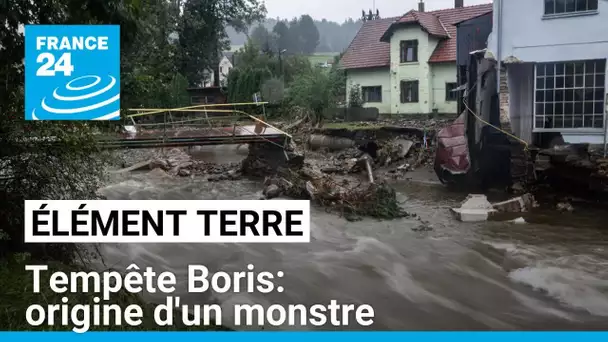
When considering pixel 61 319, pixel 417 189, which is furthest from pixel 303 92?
pixel 61 319

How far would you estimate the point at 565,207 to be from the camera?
5949 millimetres

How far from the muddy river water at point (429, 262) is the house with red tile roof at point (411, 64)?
94cm

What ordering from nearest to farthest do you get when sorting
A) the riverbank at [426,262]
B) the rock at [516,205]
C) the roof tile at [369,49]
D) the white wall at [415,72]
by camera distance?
1. the riverbank at [426,262]
2. the roof tile at [369,49]
3. the rock at [516,205]
4. the white wall at [415,72]

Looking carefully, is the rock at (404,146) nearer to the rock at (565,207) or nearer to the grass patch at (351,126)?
the grass patch at (351,126)

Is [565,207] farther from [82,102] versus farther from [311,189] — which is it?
[82,102]

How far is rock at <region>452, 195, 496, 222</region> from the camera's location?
19.5 feet

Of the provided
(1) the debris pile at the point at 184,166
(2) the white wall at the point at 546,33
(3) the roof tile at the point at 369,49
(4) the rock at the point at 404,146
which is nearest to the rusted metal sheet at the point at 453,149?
(4) the rock at the point at 404,146

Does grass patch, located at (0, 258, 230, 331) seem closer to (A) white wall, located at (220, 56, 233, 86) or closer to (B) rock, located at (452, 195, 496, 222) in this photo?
(A) white wall, located at (220, 56, 233, 86)

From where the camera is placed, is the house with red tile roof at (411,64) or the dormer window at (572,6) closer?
the dormer window at (572,6)

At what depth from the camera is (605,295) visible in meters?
4.26

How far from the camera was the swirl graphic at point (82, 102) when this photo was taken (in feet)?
11.5

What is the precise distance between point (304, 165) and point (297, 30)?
8.07ft

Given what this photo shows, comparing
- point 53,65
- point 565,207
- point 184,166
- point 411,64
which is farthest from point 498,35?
point 53,65

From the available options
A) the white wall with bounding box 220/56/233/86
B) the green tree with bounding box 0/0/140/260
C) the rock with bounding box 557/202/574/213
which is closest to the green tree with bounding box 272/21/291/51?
the white wall with bounding box 220/56/233/86
